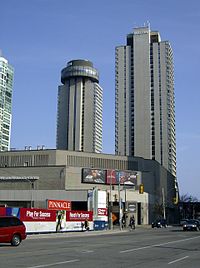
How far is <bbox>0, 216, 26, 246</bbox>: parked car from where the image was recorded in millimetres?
25047

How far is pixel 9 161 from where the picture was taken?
4481 inches

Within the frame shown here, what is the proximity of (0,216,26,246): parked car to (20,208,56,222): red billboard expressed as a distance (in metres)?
13.5

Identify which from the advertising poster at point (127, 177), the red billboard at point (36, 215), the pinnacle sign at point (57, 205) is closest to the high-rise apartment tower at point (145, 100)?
the advertising poster at point (127, 177)

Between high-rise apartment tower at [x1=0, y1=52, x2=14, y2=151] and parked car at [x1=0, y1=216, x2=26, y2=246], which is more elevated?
high-rise apartment tower at [x1=0, y1=52, x2=14, y2=151]

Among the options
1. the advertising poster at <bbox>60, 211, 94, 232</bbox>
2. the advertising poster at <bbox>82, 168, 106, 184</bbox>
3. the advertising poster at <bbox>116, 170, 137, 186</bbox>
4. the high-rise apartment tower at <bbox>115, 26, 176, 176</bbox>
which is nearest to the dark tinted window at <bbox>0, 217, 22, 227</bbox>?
the advertising poster at <bbox>60, 211, 94, 232</bbox>

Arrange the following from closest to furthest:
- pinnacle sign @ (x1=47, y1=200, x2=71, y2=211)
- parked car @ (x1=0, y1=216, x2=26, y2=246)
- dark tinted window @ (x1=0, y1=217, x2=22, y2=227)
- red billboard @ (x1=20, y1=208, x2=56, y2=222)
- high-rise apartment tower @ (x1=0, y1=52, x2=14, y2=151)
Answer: parked car @ (x1=0, y1=216, x2=26, y2=246) < dark tinted window @ (x1=0, y1=217, x2=22, y2=227) < red billboard @ (x1=20, y1=208, x2=56, y2=222) < pinnacle sign @ (x1=47, y1=200, x2=71, y2=211) < high-rise apartment tower @ (x1=0, y1=52, x2=14, y2=151)

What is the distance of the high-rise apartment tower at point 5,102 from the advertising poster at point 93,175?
247 feet

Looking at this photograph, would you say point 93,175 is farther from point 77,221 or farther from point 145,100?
point 145,100

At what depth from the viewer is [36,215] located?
41219 mm

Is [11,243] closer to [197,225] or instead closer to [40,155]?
[197,225]

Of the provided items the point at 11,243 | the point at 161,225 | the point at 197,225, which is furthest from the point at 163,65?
the point at 11,243

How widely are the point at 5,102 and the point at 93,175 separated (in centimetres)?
8812

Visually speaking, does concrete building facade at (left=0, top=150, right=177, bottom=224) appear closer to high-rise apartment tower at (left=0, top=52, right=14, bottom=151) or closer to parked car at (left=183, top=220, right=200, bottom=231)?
parked car at (left=183, top=220, right=200, bottom=231)

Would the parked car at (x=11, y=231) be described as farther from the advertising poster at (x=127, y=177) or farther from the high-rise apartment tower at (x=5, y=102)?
the high-rise apartment tower at (x=5, y=102)
